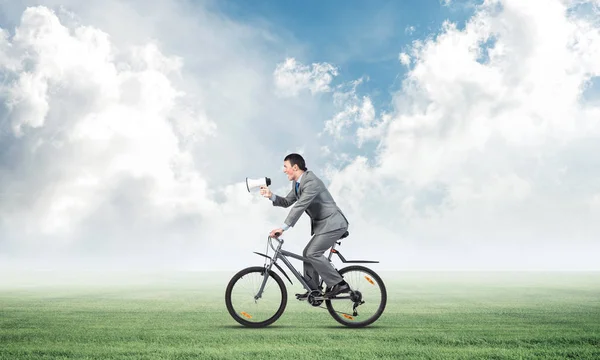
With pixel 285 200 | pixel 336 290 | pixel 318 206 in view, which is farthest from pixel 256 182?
pixel 336 290

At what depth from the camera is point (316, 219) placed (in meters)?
8.54

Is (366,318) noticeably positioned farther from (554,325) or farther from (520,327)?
(554,325)

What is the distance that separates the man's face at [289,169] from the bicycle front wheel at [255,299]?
146 centimetres

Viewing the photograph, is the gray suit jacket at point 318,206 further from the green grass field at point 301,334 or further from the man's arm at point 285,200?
the green grass field at point 301,334

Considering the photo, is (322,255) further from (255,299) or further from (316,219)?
(255,299)

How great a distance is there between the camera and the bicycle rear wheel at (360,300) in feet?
28.8

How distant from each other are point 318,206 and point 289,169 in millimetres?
709

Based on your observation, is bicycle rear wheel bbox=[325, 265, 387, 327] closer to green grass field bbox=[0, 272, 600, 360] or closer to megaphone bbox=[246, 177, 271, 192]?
green grass field bbox=[0, 272, 600, 360]

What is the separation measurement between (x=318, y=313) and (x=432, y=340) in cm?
333

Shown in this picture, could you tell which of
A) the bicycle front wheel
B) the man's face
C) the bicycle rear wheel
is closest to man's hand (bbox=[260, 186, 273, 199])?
the man's face

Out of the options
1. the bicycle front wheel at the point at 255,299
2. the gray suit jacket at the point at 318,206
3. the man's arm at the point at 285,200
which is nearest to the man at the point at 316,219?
the gray suit jacket at the point at 318,206

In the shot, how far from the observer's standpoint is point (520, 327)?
8523 millimetres

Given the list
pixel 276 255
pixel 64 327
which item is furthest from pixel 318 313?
pixel 64 327

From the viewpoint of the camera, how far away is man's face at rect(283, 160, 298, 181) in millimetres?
8562
